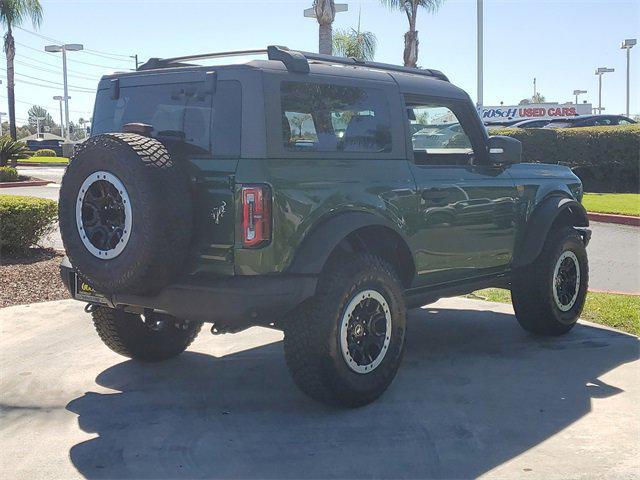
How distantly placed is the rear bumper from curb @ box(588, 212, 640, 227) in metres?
11.0

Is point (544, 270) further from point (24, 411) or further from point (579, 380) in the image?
point (24, 411)

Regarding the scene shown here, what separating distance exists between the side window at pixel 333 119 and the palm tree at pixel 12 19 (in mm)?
36766

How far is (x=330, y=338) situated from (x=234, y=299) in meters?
0.66

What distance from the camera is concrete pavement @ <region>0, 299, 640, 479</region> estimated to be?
378 centimetres

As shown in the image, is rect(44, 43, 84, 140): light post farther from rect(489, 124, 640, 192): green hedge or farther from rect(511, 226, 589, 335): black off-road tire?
rect(511, 226, 589, 335): black off-road tire

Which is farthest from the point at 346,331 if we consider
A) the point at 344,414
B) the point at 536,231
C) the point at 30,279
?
the point at 30,279

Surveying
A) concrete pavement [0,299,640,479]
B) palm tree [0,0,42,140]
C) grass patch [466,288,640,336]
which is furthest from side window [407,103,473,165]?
palm tree [0,0,42,140]

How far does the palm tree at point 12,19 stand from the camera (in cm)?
3700

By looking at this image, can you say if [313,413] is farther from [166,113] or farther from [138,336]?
[166,113]

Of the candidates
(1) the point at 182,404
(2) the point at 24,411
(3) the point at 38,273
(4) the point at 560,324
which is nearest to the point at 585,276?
(4) the point at 560,324

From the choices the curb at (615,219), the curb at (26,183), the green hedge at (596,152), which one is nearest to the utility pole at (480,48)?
the green hedge at (596,152)

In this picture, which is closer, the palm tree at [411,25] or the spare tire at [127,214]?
the spare tire at [127,214]

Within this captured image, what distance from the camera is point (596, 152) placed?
19.3 m

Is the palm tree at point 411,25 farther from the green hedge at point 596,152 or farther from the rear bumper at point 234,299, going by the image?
the rear bumper at point 234,299
